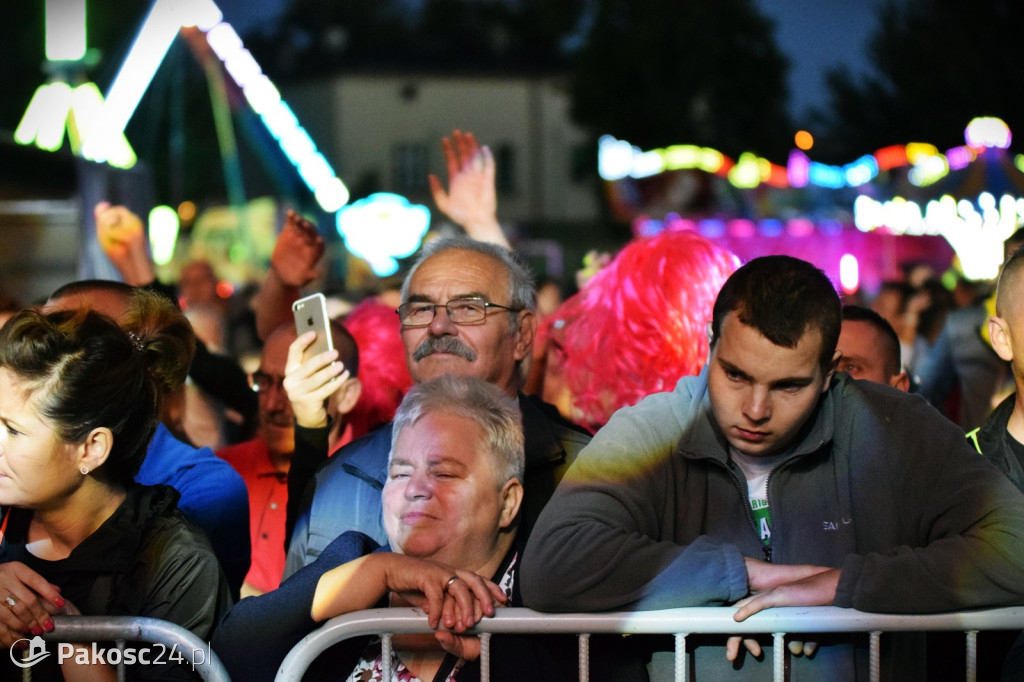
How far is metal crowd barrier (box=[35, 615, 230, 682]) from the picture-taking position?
242cm

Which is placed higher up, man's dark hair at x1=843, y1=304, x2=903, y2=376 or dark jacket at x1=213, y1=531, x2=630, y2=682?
man's dark hair at x1=843, y1=304, x2=903, y2=376

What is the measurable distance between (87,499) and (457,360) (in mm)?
1137

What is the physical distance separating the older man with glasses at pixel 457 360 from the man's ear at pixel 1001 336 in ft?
3.85

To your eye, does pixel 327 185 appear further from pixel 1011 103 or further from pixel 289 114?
pixel 1011 103

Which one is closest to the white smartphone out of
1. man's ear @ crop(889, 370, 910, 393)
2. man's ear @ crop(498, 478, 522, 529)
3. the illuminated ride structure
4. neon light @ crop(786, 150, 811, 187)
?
man's ear @ crop(498, 478, 522, 529)

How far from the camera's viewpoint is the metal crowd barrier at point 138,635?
242 centimetres

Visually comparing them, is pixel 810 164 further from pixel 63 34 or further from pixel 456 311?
pixel 456 311

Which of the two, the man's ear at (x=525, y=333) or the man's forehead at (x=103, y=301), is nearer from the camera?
the man's forehead at (x=103, y=301)

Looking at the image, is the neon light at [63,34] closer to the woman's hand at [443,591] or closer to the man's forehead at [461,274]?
the man's forehead at [461,274]

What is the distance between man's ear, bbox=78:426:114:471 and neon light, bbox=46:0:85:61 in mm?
14230

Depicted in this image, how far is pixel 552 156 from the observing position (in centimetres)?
5681

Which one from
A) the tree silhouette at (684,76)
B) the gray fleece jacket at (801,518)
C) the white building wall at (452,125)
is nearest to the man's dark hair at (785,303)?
the gray fleece jacket at (801,518)

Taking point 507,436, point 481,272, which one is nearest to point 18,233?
point 481,272

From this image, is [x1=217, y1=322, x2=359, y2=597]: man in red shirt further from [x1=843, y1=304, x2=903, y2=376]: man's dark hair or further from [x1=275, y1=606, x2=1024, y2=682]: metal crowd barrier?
[x1=843, y1=304, x2=903, y2=376]: man's dark hair
